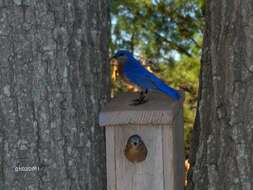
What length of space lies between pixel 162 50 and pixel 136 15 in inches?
20.6

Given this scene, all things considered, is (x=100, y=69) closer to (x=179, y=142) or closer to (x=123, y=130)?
(x=123, y=130)

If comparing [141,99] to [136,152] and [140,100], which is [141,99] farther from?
[136,152]

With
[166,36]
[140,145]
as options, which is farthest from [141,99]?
[166,36]

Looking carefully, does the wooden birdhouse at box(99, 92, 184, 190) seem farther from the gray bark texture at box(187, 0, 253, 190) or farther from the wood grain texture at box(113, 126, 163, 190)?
the gray bark texture at box(187, 0, 253, 190)

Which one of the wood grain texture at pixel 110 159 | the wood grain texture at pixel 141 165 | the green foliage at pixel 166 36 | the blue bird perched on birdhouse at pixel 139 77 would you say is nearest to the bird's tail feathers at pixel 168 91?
the blue bird perched on birdhouse at pixel 139 77

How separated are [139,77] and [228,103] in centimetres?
40

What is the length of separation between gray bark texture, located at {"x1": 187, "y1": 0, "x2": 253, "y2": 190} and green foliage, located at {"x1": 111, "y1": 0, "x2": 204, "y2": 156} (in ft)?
8.24

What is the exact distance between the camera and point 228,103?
2.72 meters

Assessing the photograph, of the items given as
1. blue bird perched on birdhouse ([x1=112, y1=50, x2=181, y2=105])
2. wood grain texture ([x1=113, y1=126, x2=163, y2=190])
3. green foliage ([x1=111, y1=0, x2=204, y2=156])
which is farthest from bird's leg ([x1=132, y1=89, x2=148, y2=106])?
green foliage ([x1=111, y1=0, x2=204, y2=156])

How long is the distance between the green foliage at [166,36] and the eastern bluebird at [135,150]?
8.89ft

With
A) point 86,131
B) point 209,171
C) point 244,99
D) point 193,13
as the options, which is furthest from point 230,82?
point 193,13

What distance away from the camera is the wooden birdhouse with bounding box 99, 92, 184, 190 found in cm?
259

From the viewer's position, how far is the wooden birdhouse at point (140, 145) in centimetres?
259

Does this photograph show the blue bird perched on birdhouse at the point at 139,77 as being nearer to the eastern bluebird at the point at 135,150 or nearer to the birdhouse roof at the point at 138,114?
the birdhouse roof at the point at 138,114
